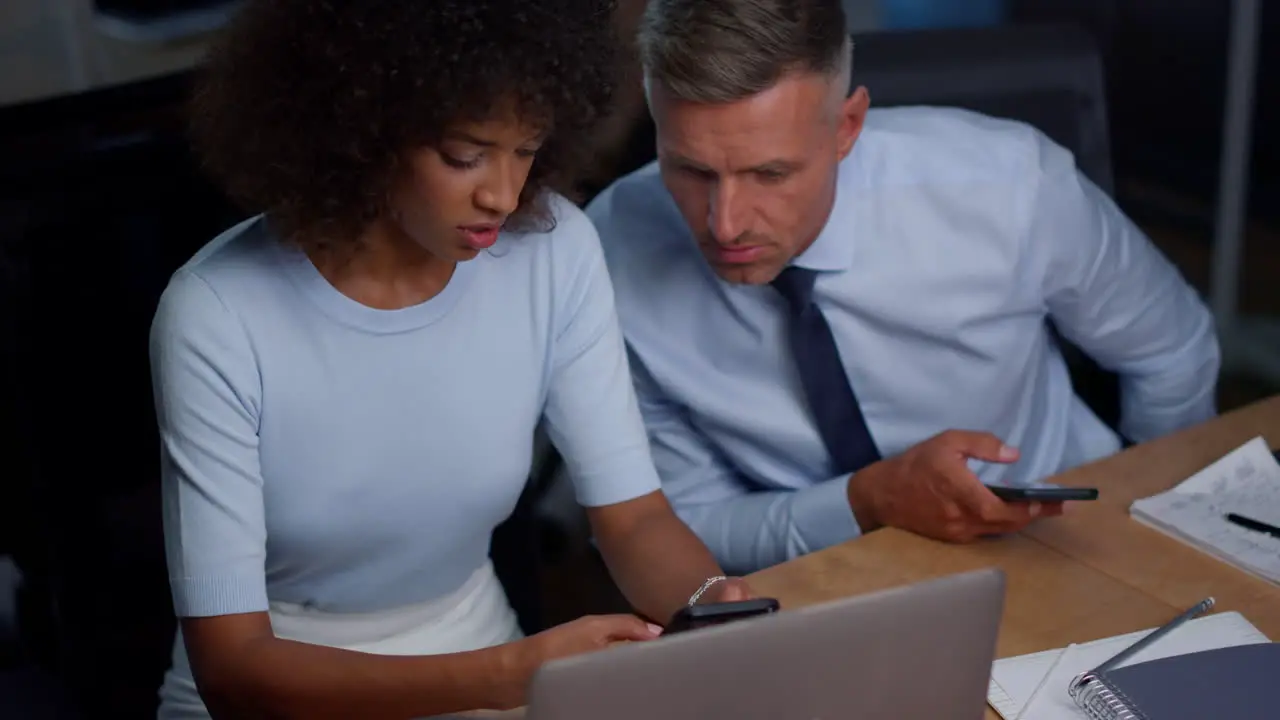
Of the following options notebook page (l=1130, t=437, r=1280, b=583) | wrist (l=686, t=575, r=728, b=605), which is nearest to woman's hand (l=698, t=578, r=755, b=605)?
wrist (l=686, t=575, r=728, b=605)

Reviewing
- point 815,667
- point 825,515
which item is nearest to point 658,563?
point 825,515

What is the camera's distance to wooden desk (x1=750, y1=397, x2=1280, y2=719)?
1.24m

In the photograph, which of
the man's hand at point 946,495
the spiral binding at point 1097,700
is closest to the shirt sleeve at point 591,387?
the man's hand at point 946,495

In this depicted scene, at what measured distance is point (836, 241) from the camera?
5.49 ft

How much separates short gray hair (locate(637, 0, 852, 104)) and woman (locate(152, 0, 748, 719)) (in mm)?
180

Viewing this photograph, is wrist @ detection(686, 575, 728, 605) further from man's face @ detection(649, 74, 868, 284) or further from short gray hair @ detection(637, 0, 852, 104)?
short gray hair @ detection(637, 0, 852, 104)

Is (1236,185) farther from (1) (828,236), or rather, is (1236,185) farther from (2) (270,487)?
(2) (270,487)

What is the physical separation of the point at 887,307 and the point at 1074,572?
474 mm

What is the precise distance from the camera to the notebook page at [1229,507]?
4.35 ft

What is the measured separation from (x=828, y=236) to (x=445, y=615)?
0.61 meters

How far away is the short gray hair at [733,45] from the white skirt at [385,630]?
0.57 metres

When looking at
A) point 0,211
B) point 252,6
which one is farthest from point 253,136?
point 0,211

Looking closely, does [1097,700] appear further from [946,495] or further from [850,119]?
[850,119]

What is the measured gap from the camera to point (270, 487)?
132 cm
